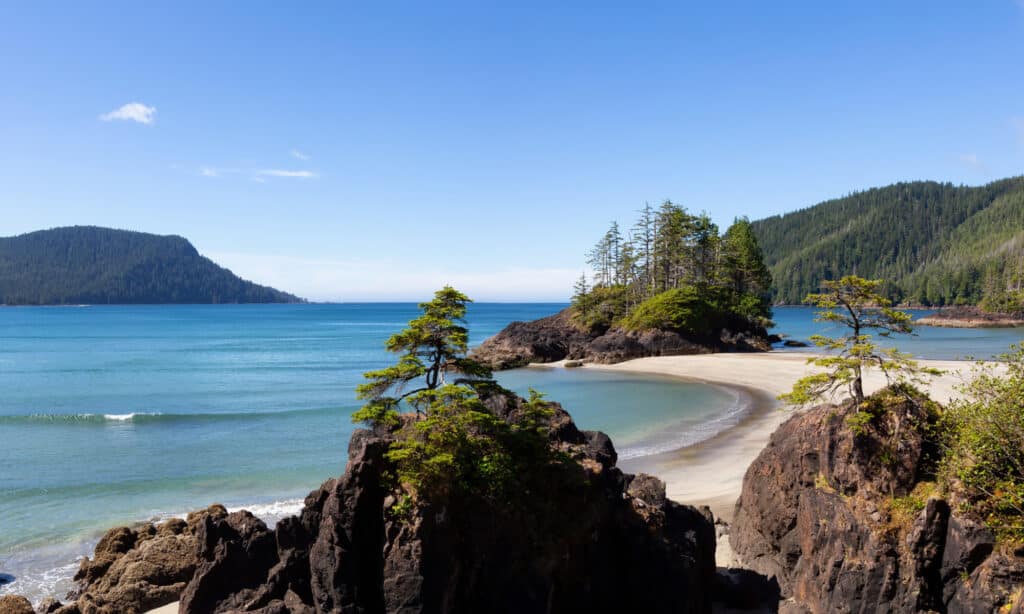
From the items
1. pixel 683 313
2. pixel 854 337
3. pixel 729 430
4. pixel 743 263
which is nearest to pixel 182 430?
pixel 729 430

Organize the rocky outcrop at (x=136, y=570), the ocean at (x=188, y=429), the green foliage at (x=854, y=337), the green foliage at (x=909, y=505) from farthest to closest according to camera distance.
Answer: the ocean at (x=188, y=429) → the rocky outcrop at (x=136, y=570) → the green foliage at (x=854, y=337) → the green foliage at (x=909, y=505)

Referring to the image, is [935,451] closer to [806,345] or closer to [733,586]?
[733,586]

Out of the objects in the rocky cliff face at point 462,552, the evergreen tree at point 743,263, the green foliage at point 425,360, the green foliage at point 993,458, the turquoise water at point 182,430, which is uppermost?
the evergreen tree at point 743,263

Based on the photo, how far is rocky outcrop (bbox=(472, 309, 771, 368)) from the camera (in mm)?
71188

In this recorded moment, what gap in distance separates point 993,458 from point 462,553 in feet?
34.3

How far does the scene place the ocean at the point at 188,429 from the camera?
72.6ft

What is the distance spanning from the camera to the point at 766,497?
15.7 metres

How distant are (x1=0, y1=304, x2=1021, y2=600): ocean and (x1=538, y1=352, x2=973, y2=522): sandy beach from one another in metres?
1.69

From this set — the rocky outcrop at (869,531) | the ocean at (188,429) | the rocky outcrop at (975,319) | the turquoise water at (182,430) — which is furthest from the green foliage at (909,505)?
the rocky outcrop at (975,319)

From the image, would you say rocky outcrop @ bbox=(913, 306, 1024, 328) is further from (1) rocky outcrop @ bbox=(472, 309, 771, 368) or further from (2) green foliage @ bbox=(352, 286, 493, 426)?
(2) green foliage @ bbox=(352, 286, 493, 426)

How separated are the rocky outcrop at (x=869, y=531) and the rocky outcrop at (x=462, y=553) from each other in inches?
91.4

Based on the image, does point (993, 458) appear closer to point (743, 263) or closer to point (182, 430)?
point (182, 430)

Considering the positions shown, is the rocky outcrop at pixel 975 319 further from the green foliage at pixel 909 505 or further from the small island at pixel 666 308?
the green foliage at pixel 909 505

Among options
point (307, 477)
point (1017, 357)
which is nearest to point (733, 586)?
point (1017, 357)
